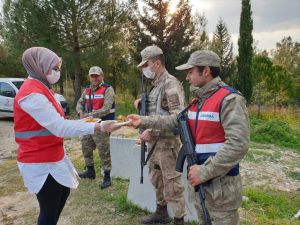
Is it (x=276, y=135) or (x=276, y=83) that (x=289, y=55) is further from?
(x=276, y=135)

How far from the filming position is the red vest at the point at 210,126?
2.52m

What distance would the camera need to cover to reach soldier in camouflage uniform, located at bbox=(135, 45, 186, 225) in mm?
3797

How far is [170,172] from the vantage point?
386 cm

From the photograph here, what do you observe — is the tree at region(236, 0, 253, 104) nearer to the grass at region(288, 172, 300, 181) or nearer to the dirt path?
the dirt path

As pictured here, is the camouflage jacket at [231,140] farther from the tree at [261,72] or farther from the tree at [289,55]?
the tree at [289,55]

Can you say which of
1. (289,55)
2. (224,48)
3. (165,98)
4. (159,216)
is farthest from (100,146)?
(289,55)

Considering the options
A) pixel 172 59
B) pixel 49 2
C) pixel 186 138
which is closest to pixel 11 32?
pixel 49 2

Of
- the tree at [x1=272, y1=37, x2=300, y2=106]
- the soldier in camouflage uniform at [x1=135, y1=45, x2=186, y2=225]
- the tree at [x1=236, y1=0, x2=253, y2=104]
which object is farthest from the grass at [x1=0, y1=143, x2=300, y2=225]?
the tree at [x1=272, y1=37, x2=300, y2=106]

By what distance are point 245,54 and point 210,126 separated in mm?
16673

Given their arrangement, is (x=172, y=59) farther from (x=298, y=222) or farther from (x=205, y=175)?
(x=205, y=175)

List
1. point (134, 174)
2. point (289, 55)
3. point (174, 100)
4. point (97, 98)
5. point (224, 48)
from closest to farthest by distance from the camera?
1. point (174, 100)
2. point (134, 174)
3. point (97, 98)
4. point (224, 48)
5. point (289, 55)

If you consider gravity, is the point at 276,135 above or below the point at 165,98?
below

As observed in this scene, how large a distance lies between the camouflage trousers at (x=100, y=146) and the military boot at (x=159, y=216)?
181 centimetres

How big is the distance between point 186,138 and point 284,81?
1929 centimetres
